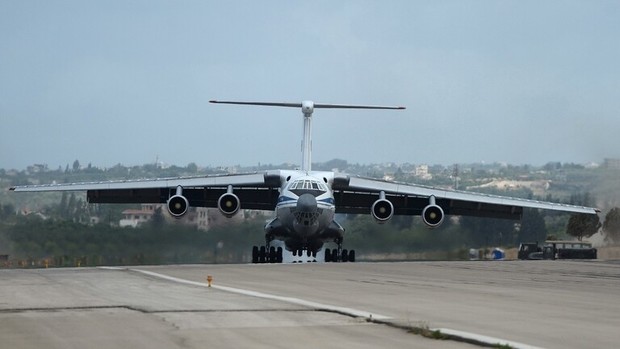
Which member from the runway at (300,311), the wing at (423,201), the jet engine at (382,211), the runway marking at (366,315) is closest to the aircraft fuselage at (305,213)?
the jet engine at (382,211)

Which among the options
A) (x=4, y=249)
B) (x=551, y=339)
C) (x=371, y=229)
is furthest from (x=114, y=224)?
(x=551, y=339)

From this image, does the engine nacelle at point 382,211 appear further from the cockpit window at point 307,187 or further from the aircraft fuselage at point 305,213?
the cockpit window at point 307,187

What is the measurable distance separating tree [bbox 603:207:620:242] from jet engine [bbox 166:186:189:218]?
1655cm

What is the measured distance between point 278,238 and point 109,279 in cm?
1649

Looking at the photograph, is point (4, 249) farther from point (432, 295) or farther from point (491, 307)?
point (491, 307)

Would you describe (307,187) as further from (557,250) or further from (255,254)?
(557,250)

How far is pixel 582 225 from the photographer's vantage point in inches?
1928

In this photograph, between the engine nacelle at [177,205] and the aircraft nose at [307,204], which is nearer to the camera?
the aircraft nose at [307,204]

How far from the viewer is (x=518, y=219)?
40.2 meters

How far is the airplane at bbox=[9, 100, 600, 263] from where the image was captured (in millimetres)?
35281

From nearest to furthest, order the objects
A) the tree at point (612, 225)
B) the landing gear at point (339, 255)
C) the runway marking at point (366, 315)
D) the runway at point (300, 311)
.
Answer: the runway marking at point (366, 315) → the runway at point (300, 311) → the landing gear at point (339, 255) → the tree at point (612, 225)

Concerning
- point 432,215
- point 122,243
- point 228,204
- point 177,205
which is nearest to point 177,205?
point 177,205

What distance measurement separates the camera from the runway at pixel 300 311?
1072 centimetres

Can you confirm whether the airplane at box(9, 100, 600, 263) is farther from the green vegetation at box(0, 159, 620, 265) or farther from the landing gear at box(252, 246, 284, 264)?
the green vegetation at box(0, 159, 620, 265)
